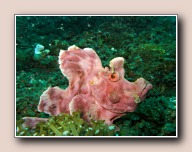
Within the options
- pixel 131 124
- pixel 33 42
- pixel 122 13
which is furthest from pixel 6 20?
pixel 131 124

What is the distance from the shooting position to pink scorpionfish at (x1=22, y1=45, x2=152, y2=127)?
3.46 meters

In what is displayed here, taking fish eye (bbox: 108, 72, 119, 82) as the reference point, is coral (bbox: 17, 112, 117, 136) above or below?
below

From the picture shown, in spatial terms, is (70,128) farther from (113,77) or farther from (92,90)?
(113,77)

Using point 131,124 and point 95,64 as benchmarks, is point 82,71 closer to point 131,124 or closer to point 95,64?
point 95,64

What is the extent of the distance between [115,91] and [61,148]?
0.63 meters

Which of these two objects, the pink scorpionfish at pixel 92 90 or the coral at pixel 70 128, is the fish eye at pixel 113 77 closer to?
the pink scorpionfish at pixel 92 90

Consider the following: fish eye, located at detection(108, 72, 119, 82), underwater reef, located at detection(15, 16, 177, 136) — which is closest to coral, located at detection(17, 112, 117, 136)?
underwater reef, located at detection(15, 16, 177, 136)

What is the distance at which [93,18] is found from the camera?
350cm

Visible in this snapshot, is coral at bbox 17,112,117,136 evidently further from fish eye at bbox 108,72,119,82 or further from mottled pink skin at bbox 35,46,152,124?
fish eye at bbox 108,72,119,82

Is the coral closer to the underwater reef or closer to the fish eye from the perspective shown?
the underwater reef

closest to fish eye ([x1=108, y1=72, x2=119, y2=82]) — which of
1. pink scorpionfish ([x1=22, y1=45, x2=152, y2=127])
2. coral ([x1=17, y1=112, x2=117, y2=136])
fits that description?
pink scorpionfish ([x1=22, y1=45, x2=152, y2=127])

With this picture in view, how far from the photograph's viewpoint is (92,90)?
11.4 feet

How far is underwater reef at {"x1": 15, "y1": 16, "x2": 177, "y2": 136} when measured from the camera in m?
3.47

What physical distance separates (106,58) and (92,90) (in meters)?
0.28
